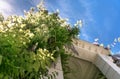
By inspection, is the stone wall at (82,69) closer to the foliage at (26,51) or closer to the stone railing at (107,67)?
the stone railing at (107,67)

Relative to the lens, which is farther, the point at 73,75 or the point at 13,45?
the point at 73,75

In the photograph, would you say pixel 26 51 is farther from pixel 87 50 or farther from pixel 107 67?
pixel 87 50

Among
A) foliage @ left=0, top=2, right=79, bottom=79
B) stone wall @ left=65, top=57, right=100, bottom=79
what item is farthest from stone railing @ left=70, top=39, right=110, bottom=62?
foliage @ left=0, top=2, right=79, bottom=79

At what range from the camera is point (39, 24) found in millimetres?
4297

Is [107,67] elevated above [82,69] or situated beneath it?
situated beneath

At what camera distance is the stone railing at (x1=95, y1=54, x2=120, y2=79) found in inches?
208

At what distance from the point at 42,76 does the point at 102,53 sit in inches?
180

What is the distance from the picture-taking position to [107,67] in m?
5.94

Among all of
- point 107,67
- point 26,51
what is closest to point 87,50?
point 107,67

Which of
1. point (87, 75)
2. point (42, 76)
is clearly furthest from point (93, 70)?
point (42, 76)

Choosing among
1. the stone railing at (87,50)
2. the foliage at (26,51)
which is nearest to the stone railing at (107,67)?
the stone railing at (87,50)

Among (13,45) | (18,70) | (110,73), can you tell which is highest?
(110,73)

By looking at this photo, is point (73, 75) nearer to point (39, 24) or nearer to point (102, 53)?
point (102, 53)

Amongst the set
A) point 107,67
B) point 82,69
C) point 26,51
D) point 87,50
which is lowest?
point 26,51
